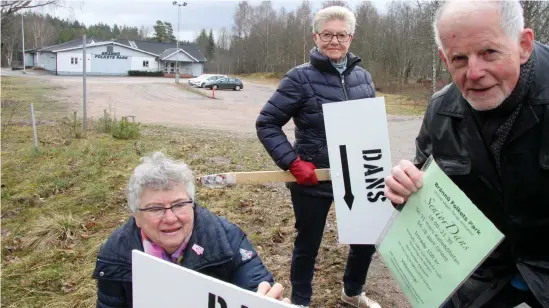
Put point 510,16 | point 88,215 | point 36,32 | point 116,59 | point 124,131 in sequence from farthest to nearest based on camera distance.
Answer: point 36,32 → point 116,59 → point 124,131 → point 88,215 → point 510,16

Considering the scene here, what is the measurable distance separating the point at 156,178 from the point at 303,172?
1000 mm

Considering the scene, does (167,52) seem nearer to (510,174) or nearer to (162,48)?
(162,48)

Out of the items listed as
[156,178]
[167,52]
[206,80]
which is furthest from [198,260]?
[167,52]

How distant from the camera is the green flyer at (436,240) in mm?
1423

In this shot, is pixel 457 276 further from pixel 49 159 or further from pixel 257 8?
pixel 257 8

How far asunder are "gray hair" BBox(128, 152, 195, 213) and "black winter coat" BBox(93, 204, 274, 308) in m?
0.15

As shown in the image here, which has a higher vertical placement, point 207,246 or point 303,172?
point 303,172

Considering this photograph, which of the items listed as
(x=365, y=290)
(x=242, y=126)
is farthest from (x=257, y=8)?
(x=365, y=290)

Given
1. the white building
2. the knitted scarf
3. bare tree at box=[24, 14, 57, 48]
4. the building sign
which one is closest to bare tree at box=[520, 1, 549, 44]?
the knitted scarf

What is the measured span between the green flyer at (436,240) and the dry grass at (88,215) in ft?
6.39

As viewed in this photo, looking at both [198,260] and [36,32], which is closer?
[198,260]

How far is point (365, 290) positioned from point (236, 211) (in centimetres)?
220

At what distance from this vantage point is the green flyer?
1423 mm

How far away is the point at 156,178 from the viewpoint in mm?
2109
